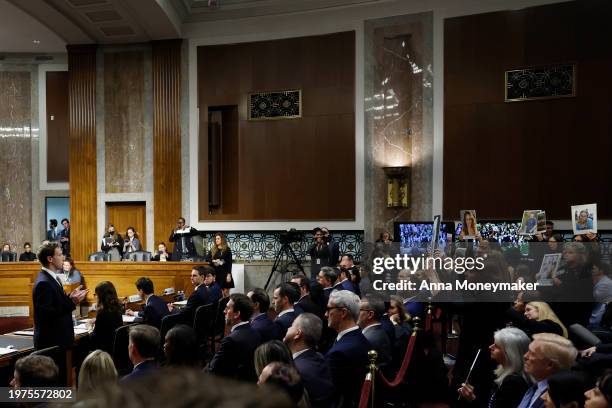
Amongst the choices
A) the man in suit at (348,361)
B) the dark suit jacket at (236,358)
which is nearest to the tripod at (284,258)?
the dark suit jacket at (236,358)

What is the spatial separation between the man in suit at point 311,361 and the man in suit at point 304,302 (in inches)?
63.2

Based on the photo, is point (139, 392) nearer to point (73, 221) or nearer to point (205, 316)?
point (205, 316)

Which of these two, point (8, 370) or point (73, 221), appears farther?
point (73, 221)

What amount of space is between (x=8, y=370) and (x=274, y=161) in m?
7.99

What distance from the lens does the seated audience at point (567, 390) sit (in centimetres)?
238

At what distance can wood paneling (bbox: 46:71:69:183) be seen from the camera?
13828mm

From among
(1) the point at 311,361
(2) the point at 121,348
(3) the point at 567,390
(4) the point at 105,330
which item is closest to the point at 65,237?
A: (4) the point at 105,330

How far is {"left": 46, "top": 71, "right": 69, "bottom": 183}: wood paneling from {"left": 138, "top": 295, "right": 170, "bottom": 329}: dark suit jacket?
995 centimetres

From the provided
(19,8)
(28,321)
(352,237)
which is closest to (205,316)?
(28,321)

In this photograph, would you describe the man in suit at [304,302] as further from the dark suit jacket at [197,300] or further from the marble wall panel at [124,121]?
the marble wall panel at [124,121]

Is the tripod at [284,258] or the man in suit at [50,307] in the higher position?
the man in suit at [50,307]

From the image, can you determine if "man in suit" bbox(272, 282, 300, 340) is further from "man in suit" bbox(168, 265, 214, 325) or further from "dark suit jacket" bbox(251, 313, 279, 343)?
"man in suit" bbox(168, 265, 214, 325)

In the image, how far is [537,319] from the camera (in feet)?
12.8

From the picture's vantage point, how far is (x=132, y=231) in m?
11.2
